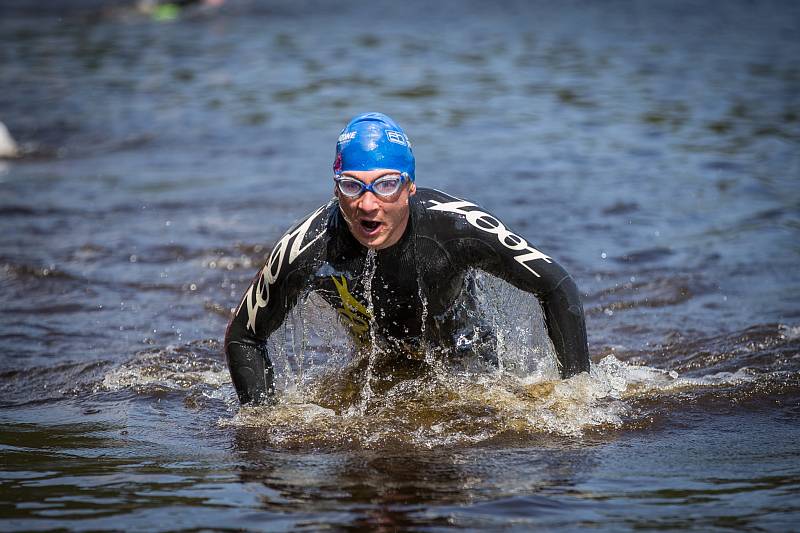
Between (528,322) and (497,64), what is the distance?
16.2 m

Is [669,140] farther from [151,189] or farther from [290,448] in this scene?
[290,448]

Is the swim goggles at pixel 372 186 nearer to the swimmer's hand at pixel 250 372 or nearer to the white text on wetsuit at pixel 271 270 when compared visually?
the white text on wetsuit at pixel 271 270

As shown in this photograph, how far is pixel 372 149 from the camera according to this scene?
493 cm

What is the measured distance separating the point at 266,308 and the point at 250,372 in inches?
14.2

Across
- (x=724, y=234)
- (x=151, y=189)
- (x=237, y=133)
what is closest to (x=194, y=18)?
(x=237, y=133)

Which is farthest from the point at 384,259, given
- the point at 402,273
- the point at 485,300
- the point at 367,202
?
the point at 485,300

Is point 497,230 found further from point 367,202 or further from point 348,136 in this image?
point 348,136

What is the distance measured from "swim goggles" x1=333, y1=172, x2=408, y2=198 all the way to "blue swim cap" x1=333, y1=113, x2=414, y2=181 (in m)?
Result: 0.07

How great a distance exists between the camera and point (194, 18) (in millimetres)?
31438

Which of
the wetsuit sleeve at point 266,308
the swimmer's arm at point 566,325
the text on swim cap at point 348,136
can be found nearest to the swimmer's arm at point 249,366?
the wetsuit sleeve at point 266,308

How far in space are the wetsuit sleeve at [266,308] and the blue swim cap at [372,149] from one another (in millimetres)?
411

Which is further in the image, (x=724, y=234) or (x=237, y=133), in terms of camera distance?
(x=237, y=133)

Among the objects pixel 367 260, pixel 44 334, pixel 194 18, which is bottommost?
pixel 44 334

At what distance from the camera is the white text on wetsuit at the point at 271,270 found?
5059 mm
